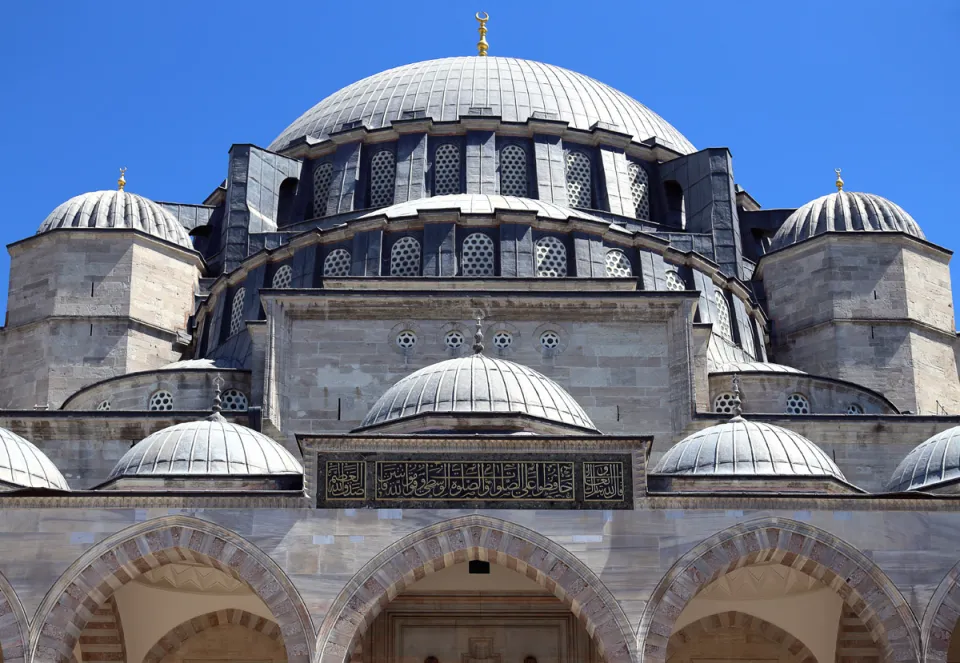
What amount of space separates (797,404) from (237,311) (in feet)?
32.3

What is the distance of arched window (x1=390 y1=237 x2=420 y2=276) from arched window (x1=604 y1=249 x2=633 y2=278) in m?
3.22

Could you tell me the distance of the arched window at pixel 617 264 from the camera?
102ft

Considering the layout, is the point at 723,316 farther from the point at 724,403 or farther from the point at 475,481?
the point at 475,481

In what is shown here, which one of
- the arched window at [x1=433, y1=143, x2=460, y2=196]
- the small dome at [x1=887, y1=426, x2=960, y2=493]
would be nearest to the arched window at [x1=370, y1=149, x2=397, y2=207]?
the arched window at [x1=433, y1=143, x2=460, y2=196]

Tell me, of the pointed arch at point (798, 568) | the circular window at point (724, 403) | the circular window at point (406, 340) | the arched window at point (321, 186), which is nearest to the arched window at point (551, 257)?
the circular window at point (724, 403)

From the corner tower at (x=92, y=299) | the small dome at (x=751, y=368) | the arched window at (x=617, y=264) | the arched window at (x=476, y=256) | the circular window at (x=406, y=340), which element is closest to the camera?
the circular window at (x=406, y=340)

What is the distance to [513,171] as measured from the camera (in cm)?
3588

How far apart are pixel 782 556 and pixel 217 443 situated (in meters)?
7.37

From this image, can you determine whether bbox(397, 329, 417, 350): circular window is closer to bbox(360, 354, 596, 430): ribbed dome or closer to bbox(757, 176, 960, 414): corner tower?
bbox(360, 354, 596, 430): ribbed dome

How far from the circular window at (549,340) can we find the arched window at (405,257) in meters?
3.69

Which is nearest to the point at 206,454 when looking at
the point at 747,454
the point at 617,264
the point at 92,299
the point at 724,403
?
the point at 747,454

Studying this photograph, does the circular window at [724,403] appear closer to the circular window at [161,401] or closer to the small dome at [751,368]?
the small dome at [751,368]

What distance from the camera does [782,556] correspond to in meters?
22.2

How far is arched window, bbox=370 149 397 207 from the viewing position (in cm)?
3575
